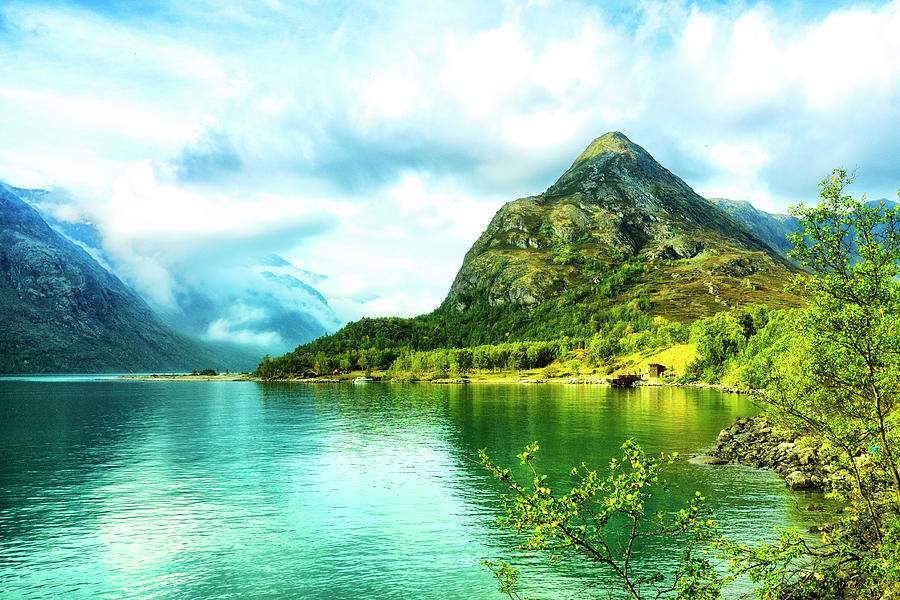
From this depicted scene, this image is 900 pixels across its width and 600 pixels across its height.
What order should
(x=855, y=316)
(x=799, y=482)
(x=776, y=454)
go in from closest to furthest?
(x=855, y=316)
(x=799, y=482)
(x=776, y=454)

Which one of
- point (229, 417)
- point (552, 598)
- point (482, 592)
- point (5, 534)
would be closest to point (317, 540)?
point (482, 592)

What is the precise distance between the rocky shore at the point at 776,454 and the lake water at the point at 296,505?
126 inches

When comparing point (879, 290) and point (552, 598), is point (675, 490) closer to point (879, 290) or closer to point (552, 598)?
point (552, 598)

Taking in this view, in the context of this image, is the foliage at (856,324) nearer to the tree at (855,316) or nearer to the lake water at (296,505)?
the tree at (855,316)

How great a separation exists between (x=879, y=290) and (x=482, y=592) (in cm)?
3000

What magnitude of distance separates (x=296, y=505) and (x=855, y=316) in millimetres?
55792

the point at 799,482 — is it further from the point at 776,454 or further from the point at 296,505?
the point at 296,505

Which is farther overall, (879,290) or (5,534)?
(5,534)

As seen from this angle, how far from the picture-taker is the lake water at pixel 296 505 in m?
41.1

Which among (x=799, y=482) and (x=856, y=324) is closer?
(x=856, y=324)

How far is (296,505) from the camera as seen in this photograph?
203 ft

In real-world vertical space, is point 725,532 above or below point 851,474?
below

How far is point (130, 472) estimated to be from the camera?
→ 80250mm

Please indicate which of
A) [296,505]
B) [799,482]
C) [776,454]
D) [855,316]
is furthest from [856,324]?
[776,454]
